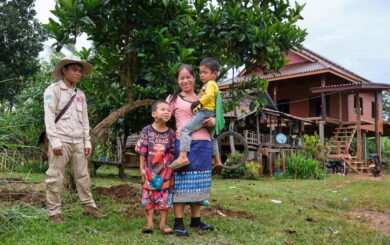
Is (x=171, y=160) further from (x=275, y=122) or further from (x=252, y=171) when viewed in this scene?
(x=275, y=122)

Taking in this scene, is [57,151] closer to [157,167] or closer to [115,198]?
[157,167]

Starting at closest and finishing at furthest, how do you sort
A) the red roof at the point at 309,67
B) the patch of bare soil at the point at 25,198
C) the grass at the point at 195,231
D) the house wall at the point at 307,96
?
the grass at the point at 195,231
the patch of bare soil at the point at 25,198
the red roof at the point at 309,67
the house wall at the point at 307,96

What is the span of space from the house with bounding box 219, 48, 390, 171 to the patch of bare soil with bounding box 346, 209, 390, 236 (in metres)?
12.3

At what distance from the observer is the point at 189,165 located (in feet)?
13.0

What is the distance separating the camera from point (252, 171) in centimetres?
1407

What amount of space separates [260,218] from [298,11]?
10.6 ft

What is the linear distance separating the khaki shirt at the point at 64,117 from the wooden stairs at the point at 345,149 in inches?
602

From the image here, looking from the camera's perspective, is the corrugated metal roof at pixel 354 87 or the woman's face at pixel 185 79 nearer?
the woman's face at pixel 185 79

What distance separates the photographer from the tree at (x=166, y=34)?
15.6ft

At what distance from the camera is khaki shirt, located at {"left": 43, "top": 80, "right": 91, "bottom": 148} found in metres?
4.13

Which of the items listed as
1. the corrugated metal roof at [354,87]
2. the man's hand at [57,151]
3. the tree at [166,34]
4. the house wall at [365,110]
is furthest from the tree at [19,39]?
the man's hand at [57,151]

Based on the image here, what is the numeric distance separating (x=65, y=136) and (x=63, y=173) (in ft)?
1.37

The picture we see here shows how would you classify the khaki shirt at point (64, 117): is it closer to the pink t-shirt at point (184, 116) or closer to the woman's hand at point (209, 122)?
the pink t-shirt at point (184, 116)

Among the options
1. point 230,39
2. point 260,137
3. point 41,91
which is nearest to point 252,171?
point 260,137
